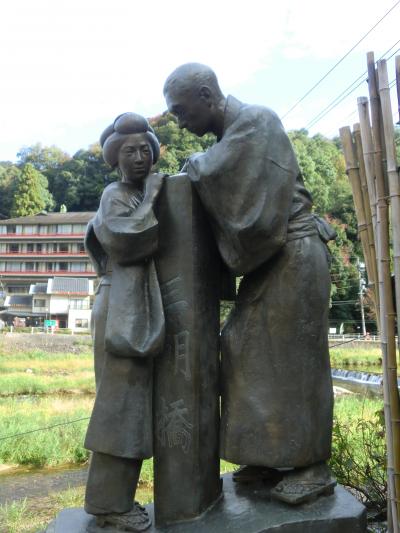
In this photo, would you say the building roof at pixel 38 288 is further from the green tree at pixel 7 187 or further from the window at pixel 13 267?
the green tree at pixel 7 187

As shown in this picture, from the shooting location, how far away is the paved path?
6781mm

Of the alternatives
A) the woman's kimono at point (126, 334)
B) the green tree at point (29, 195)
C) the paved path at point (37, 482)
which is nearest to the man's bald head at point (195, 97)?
the woman's kimono at point (126, 334)

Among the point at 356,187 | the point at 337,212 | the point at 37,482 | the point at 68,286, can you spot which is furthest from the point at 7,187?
the point at 356,187

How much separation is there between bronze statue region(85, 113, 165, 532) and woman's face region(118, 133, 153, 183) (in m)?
0.11

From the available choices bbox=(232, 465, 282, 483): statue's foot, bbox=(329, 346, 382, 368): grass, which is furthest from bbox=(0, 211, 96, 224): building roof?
bbox=(232, 465, 282, 483): statue's foot

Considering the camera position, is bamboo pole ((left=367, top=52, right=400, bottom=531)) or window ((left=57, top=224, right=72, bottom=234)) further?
window ((left=57, top=224, right=72, bottom=234))

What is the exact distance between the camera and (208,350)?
254 centimetres

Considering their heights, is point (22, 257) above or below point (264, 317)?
above

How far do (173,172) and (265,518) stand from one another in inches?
305

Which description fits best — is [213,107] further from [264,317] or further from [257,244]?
[264,317]

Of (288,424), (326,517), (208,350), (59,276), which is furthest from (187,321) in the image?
(59,276)

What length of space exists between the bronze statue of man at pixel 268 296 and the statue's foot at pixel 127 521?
47 centimetres

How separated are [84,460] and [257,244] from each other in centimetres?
699

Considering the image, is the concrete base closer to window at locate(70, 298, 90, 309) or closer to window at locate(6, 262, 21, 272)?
window at locate(70, 298, 90, 309)
